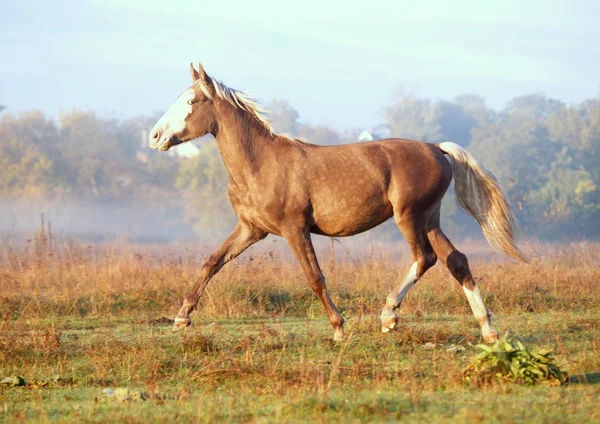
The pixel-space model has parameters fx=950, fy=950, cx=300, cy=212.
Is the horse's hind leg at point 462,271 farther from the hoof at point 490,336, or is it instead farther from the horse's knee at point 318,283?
the horse's knee at point 318,283

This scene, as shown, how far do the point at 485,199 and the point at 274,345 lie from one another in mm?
2741

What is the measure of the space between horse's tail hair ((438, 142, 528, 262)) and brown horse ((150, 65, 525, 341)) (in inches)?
0.4

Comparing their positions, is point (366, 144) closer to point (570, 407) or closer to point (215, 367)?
point (215, 367)

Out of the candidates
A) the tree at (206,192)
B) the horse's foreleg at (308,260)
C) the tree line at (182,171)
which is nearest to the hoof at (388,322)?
the horse's foreleg at (308,260)

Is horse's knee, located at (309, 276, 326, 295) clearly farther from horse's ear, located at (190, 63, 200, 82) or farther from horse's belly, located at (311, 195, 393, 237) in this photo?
horse's ear, located at (190, 63, 200, 82)

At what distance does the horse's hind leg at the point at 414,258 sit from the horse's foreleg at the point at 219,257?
1459 mm

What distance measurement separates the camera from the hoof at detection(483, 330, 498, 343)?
865 centimetres

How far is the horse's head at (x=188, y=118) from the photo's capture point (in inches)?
365

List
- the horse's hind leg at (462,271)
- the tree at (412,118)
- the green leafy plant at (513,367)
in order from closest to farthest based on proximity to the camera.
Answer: the green leafy plant at (513,367)
the horse's hind leg at (462,271)
the tree at (412,118)

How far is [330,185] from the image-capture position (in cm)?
904

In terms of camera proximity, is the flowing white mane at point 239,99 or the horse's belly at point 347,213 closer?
the horse's belly at point 347,213

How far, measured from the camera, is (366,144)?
9.29 meters

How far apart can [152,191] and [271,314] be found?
38.7 meters

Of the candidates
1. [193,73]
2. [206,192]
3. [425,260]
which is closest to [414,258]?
[425,260]
